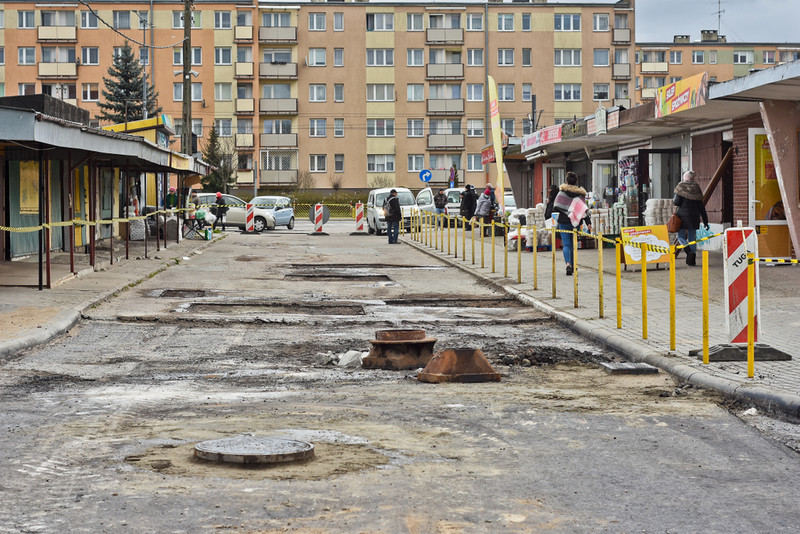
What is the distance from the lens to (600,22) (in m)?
85.8

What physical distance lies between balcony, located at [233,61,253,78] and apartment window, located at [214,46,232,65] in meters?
0.97

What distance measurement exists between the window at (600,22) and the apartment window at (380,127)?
17.1 metres

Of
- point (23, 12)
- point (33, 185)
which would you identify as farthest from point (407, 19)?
point (33, 185)

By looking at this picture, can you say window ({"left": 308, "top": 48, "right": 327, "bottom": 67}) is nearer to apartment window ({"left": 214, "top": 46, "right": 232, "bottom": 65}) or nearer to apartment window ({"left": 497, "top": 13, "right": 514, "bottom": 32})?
apartment window ({"left": 214, "top": 46, "right": 232, "bottom": 65})

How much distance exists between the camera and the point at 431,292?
59.2 feet

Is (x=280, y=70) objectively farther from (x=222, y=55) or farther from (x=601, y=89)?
(x=601, y=89)

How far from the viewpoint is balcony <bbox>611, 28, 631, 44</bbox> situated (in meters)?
86.3

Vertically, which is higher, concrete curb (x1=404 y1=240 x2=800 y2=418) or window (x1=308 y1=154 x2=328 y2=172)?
window (x1=308 y1=154 x2=328 y2=172)

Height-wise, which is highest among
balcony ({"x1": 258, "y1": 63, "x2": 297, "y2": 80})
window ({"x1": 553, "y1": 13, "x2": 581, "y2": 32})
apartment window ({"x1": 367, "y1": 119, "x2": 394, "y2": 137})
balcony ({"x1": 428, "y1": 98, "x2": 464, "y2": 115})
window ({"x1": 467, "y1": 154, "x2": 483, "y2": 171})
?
window ({"x1": 553, "y1": 13, "x2": 581, "y2": 32})

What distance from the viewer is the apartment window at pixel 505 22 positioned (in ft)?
279

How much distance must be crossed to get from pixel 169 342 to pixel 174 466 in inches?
242

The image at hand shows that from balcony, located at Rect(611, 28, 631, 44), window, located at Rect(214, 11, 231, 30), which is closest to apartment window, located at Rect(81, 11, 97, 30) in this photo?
window, located at Rect(214, 11, 231, 30)

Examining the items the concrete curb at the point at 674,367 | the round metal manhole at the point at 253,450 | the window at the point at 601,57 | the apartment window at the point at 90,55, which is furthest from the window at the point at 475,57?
the round metal manhole at the point at 253,450

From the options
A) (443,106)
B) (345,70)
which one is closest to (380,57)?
(345,70)
